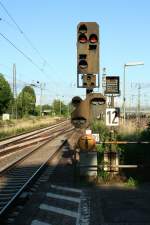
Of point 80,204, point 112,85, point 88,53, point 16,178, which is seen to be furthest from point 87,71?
point 112,85

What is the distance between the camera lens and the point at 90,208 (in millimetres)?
11469

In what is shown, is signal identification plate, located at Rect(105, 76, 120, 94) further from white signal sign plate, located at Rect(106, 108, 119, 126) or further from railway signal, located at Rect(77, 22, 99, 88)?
railway signal, located at Rect(77, 22, 99, 88)

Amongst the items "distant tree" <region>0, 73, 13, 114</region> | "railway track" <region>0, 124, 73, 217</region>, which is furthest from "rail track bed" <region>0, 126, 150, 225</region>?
"distant tree" <region>0, 73, 13, 114</region>

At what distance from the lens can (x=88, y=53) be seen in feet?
36.8

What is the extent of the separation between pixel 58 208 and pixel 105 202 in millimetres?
1091

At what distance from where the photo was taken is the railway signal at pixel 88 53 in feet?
36.1

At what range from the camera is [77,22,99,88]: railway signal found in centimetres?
1099

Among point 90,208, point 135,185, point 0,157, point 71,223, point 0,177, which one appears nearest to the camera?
point 71,223

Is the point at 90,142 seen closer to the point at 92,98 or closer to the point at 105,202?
the point at 105,202

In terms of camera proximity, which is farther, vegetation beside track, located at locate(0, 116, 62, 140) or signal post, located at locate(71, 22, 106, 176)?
vegetation beside track, located at locate(0, 116, 62, 140)

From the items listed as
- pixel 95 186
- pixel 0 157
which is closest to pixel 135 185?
pixel 95 186

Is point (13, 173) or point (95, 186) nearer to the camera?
point (95, 186)

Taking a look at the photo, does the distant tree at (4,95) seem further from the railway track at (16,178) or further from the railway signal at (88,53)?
the railway signal at (88,53)

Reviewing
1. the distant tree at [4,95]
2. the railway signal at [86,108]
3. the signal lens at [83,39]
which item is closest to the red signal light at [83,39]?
the signal lens at [83,39]
